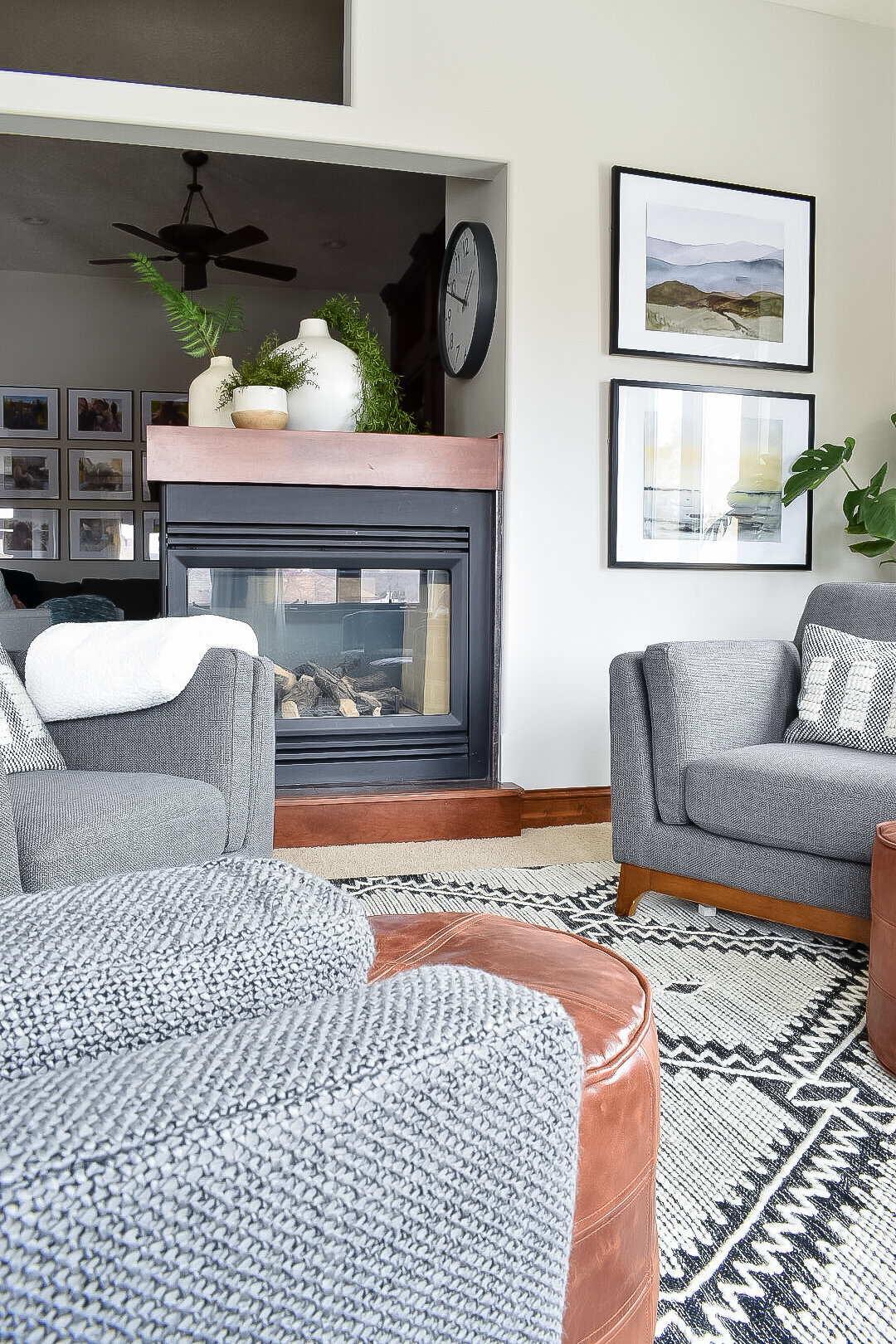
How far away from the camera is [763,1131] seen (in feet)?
4.71

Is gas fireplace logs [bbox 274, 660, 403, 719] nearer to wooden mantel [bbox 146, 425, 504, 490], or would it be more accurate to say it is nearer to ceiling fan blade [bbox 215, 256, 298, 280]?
wooden mantel [bbox 146, 425, 504, 490]

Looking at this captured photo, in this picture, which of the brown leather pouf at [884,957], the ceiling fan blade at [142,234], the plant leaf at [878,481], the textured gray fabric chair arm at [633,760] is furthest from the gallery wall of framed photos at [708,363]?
the ceiling fan blade at [142,234]

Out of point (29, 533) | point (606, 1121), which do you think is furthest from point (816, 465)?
point (29, 533)

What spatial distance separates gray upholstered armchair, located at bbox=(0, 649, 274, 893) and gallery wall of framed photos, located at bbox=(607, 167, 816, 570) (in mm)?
1727

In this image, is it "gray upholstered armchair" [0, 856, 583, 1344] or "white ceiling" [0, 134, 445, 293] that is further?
"white ceiling" [0, 134, 445, 293]

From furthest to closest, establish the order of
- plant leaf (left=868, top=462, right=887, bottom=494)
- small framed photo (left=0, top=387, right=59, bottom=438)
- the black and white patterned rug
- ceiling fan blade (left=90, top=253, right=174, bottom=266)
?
small framed photo (left=0, top=387, right=59, bottom=438) → ceiling fan blade (left=90, top=253, right=174, bottom=266) → plant leaf (left=868, top=462, right=887, bottom=494) → the black and white patterned rug

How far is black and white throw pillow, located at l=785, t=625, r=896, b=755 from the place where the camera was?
2.43m

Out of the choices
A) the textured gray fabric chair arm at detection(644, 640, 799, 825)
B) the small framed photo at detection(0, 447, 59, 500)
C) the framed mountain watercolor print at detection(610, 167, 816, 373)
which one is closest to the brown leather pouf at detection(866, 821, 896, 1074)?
the textured gray fabric chair arm at detection(644, 640, 799, 825)

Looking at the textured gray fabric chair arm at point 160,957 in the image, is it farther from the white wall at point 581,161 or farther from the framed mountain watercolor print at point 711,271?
the framed mountain watercolor print at point 711,271

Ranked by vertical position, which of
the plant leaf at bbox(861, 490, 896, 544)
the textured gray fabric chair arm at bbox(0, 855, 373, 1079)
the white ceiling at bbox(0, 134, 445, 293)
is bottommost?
the textured gray fabric chair arm at bbox(0, 855, 373, 1079)

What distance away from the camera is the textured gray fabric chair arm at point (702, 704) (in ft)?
7.79

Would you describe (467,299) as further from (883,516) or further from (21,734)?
(21,734)

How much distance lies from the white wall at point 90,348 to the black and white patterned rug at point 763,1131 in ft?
14.9

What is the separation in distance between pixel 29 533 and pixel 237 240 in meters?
2.53
